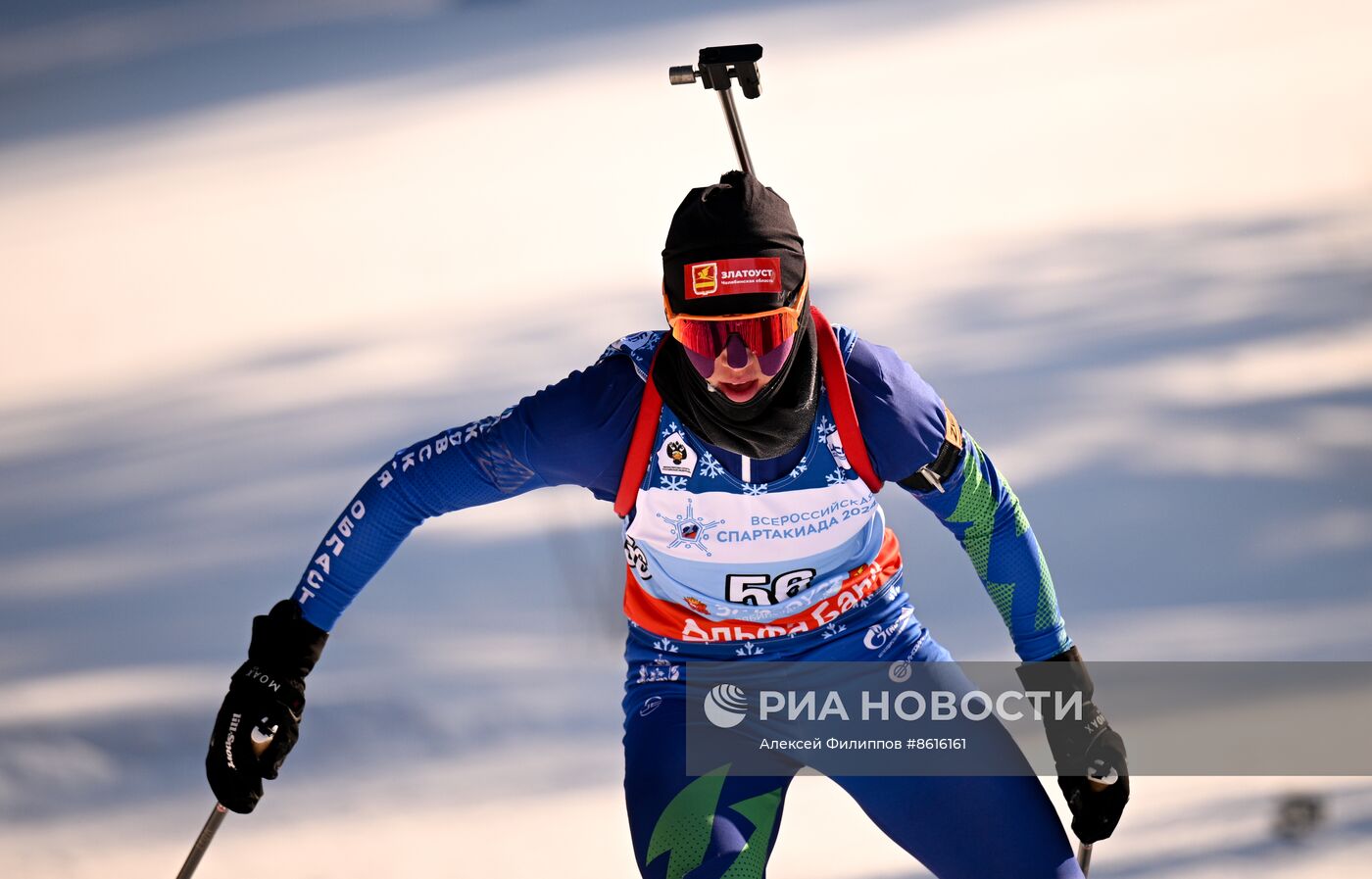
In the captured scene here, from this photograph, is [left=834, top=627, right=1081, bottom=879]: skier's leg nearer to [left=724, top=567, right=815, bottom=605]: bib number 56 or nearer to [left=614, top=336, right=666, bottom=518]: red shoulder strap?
[left=724, top=567, right=815, bottom=605]: bib number 56

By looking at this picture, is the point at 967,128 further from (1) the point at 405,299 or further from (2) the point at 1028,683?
(2) the point at 1028,683

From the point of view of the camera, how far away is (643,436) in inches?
87.6

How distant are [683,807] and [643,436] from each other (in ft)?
1.62

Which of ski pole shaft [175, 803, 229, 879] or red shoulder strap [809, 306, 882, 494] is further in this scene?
ski pole shaft [175, 803, 229, 879]

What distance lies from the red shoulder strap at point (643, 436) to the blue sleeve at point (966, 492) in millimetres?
266

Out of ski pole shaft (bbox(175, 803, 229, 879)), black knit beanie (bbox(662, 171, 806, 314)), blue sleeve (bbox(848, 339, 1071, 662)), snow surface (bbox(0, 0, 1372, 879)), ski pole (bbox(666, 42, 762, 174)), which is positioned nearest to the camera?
black knit beanie (bbox(662, 171, 806, 314))

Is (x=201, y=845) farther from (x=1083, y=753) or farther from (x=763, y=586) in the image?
(x=1083, y=753)

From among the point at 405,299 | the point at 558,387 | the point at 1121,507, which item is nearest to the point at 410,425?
the point at 405,299

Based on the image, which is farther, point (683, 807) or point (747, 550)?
point (747, 550)

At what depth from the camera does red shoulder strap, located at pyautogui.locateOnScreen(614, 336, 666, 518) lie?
7.30ft

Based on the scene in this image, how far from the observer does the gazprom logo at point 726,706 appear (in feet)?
7.54

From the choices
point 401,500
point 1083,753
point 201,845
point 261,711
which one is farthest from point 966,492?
point 201,845

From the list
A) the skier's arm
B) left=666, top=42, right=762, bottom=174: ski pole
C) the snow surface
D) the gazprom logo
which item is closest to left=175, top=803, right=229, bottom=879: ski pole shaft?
the skier's arm

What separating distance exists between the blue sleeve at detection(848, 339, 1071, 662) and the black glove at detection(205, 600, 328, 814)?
2.73 feet
